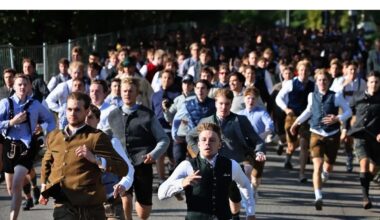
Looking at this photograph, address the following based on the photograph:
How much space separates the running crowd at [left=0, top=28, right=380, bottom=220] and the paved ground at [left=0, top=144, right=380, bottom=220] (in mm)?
238

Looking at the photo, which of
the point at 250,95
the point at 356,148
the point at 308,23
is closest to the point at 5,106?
the point at 250,95

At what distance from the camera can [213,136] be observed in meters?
7.54

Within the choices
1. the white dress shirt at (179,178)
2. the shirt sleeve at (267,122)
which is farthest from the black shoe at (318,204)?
the white dress shirt at (179,178)

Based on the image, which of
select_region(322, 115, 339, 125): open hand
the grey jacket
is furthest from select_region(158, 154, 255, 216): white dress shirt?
select_region(322, 115, 339, 125): open hand

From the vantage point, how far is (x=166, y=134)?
33.3ft

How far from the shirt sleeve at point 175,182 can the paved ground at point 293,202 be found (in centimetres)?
399

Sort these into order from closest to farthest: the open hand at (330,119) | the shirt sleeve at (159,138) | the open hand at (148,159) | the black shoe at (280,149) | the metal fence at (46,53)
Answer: the open hand at (148,159), the shirt sleeve at (159,138), the open hand at (330,119), the metal fence at (46,53), the black shoe at (280,149)

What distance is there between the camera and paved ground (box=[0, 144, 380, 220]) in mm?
11875

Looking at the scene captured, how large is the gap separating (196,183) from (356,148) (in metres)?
5.39

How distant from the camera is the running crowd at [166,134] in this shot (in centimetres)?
748

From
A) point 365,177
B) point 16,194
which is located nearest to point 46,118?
point 16,194

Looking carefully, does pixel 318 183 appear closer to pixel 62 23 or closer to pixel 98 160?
pixel 98 160

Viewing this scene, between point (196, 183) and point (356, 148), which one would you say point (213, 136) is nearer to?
point (196, 183)

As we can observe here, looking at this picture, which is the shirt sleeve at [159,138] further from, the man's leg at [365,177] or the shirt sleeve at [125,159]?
the man's leg at [365,177]
